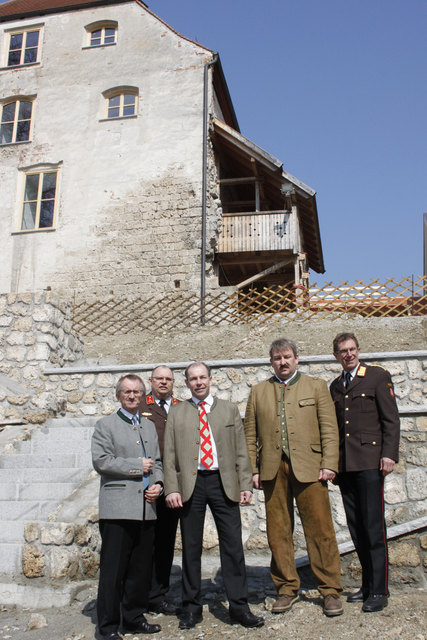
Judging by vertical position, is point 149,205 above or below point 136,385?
above

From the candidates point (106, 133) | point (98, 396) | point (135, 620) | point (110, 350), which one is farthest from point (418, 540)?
point (106, 133)

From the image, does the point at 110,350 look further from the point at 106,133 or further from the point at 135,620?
the point at 106,133

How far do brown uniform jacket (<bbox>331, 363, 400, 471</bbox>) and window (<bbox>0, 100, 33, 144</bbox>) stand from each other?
13966 millimetres

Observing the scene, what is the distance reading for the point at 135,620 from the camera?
335cm

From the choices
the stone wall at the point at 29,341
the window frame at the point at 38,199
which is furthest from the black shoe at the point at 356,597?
the window frame at the point at 38,199

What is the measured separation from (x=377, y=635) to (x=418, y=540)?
1.17 m

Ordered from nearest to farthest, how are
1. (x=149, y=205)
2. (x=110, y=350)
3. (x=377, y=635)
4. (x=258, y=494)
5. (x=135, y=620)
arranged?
(x=377, y=635) → (x=135, y=620) → (x=258, y=494) → (x=110, y=350) → (x=149, y=205)

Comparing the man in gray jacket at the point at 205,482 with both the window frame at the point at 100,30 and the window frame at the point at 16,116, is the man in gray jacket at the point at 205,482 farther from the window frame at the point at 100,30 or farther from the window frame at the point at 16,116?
the window frame at the point at 100,30

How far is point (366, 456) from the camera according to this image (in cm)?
351

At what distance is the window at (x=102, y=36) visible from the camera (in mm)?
15422

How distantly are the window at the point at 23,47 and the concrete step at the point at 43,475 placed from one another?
1387 cm

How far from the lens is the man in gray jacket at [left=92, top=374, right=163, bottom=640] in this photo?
3.25m

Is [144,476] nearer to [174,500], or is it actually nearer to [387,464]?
[174,500]

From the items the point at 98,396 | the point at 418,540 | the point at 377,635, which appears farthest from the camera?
the point at 98,396
